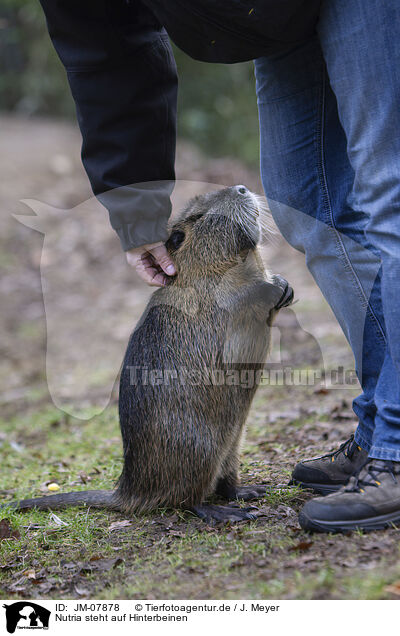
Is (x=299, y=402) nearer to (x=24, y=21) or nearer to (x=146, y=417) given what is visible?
(x=146, y=417)

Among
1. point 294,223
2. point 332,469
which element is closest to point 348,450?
point 332,469

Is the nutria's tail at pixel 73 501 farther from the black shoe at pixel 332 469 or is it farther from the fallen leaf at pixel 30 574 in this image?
the black shoe at pixel 332 469

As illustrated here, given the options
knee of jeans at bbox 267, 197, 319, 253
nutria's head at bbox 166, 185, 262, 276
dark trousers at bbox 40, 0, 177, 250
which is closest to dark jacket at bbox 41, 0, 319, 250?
dark trousers at bbox 40, 0, 177, 250

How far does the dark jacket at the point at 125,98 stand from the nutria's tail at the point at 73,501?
0.93 meters

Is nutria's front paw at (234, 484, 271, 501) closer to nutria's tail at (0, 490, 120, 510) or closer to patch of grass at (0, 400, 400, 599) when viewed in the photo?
patch of grass at (0, 400, 400, 599)

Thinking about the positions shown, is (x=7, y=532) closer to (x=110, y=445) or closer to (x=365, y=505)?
(x=110, y=445)

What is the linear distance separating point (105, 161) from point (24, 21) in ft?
39.6

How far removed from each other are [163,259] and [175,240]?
0.18 meters

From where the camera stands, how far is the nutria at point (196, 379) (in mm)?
2213

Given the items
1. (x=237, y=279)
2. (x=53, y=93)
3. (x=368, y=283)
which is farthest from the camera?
(x=53, y=93)

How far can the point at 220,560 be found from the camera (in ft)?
5.85

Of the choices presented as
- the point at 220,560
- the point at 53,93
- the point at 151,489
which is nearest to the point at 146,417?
the point at 151,489

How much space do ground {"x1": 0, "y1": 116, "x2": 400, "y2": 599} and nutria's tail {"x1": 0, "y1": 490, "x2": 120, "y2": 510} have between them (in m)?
0.03
